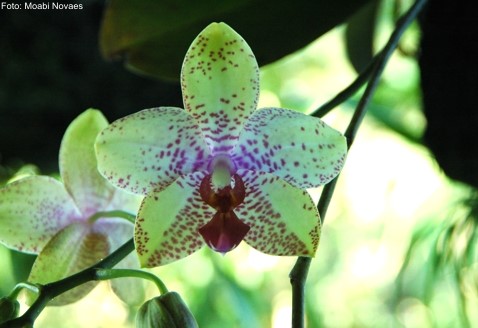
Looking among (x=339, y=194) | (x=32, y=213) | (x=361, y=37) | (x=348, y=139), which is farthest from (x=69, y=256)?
(x=339, y=194)

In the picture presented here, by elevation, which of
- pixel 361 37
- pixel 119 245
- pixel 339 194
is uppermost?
pixel 361 37

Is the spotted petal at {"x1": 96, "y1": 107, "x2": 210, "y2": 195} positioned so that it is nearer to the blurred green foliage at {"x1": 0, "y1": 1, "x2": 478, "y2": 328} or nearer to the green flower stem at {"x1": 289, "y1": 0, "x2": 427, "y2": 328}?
the green flower stem at {"x1": 289, "y1": 0, "x2": 427, "y2": 328}

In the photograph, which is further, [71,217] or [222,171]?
[71,217]

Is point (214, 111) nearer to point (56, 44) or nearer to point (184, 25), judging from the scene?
point (184, 25)

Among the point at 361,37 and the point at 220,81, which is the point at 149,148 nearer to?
the point at 220,81

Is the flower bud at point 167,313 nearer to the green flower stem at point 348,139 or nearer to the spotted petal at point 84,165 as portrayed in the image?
the green flower stem at point 348,139

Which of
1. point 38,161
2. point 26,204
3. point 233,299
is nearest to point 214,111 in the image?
point 26,204

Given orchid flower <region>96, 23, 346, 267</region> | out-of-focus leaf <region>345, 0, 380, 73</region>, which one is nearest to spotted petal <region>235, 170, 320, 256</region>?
orchid flower <region>96, 23, 346, 267</region>

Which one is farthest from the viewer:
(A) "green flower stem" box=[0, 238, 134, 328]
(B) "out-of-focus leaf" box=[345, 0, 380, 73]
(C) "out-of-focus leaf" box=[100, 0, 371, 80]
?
(B) "out-of-focus leaf" box=[345, 0, 380, 73]
